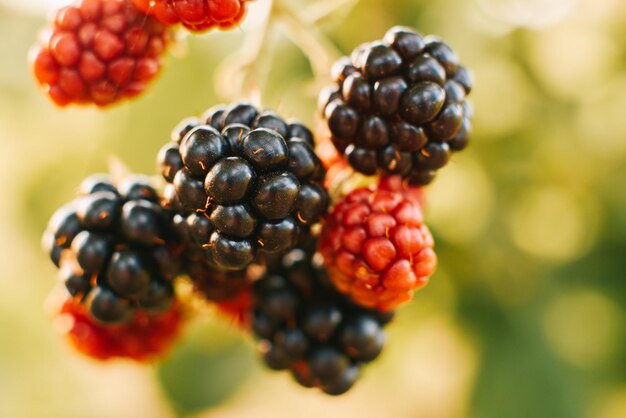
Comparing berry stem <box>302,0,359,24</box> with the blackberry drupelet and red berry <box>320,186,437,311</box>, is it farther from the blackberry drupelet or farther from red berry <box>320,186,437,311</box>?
the blackberry drupelet

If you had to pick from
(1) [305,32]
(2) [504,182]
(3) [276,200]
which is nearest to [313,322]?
(3) [276,200]

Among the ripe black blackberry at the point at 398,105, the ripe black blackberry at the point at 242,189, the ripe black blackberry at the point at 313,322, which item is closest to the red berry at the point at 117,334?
the ripe black blackberry at the point at 313,322

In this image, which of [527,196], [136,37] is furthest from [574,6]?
[136,37]

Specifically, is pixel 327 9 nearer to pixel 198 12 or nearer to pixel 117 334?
pixel 198 12

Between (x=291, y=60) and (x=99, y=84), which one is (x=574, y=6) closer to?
(x=291, y=60)

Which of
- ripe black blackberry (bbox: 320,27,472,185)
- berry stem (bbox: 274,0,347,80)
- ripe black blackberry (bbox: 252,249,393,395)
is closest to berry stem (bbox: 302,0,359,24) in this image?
berry stem (bbox: 274,0,347,80)

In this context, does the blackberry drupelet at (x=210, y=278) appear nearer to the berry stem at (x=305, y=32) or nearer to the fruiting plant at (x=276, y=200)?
the fruiting plant at (x=276, y=200)

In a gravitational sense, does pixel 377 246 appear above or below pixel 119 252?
below
